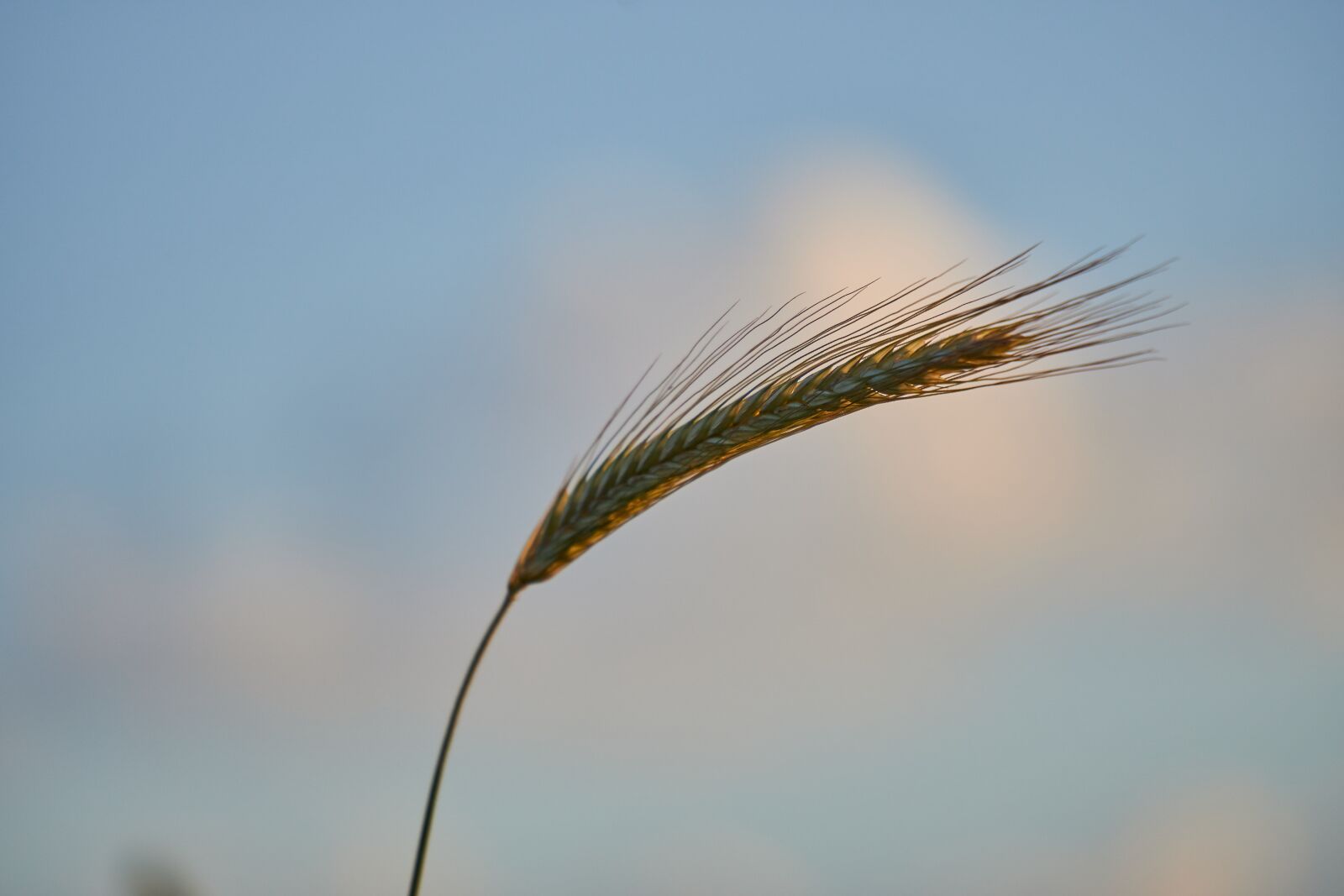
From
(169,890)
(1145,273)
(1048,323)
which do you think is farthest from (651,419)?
(169,890)

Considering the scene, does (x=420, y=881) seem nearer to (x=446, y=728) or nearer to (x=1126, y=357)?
(x=446, y=728)

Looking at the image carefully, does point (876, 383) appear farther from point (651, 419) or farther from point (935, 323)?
point (651, 419)

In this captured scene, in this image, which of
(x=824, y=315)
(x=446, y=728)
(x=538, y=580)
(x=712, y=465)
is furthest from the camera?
(x=824, y=315)

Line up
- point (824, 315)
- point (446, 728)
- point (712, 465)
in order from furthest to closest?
point (824, 315)
point (712, 465)
point (446, 728)

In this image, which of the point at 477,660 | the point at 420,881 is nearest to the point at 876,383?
the point at 477,660

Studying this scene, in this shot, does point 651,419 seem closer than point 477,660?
No

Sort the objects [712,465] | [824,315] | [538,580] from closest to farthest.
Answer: [538,580]
[712,465]
[824,315]

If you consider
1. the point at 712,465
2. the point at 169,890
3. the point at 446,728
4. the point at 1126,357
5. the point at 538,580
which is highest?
the point at 1126,357

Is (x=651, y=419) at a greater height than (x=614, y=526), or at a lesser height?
greater

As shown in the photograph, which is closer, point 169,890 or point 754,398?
point 169,890
